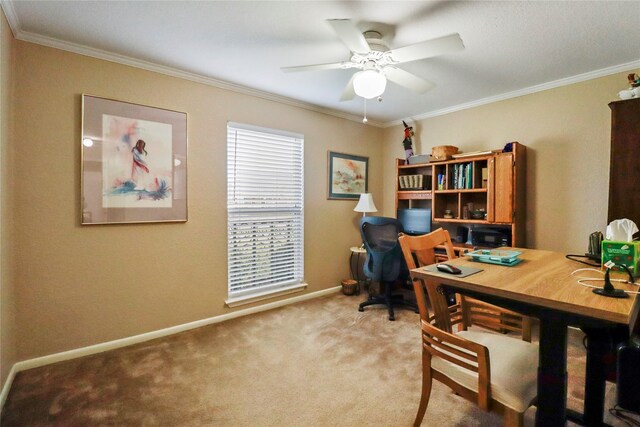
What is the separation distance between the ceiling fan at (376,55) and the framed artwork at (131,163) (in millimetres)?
1271

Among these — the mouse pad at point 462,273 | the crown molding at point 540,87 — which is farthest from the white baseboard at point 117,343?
the crown molding at point 540,87

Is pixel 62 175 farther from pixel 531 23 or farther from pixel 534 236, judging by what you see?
pixel 534 236

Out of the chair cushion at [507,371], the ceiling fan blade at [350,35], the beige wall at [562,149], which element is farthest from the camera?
the beige wall at [562,149]

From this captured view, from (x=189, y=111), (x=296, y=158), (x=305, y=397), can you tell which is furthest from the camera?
(x=296, y=158)

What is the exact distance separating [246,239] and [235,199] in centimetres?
44

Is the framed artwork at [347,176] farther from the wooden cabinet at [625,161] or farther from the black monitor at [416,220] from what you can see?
the wooden cabinet at [625,161]

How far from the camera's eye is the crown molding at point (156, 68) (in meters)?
2.04

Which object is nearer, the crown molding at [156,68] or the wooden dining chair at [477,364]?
the wooden dining chair at [477,364]

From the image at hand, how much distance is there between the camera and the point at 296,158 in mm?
3447

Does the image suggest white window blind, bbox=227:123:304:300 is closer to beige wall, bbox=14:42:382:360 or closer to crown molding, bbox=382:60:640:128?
beige wall, bbox=14:42:382:360

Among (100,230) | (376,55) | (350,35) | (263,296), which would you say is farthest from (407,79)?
(100,230)

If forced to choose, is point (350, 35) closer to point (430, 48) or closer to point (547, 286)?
point (430, 48)

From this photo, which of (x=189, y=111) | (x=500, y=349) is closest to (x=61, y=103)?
(x=189, y=111)

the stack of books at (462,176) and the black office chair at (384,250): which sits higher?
the stack of books at (462,176)
